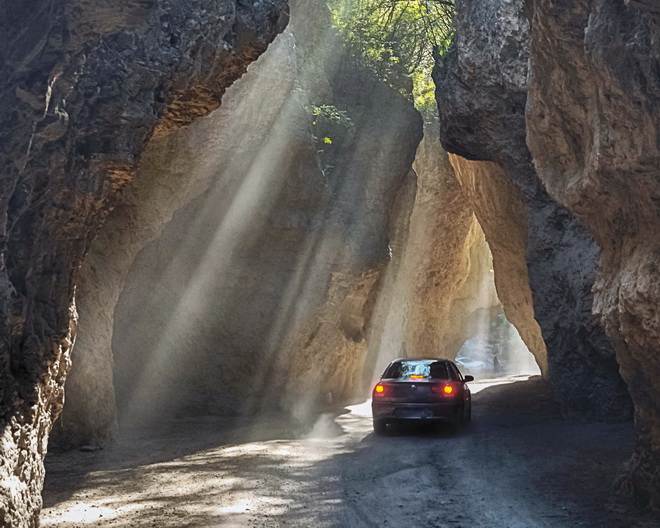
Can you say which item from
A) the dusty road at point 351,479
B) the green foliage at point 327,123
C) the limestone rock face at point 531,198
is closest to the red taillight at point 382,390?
the dusty road at point 351,479

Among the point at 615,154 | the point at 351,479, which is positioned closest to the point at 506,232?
the point at 351,479

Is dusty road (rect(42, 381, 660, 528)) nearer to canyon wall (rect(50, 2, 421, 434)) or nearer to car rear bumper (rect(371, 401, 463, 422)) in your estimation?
car rear bumper (rect(371, 401, 463, 422))

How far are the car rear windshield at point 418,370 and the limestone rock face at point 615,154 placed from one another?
5136mm

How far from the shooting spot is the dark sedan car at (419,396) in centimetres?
1283

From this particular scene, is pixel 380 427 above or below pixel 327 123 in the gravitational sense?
below

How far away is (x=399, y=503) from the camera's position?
25.1 ft

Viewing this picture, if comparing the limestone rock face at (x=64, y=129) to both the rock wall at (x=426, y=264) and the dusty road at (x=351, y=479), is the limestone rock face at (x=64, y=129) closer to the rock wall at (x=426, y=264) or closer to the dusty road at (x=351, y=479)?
the dusty road at (x=351, y=479)

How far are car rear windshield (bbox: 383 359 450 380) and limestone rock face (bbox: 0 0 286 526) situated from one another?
5894mm

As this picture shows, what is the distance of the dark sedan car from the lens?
12828 mm

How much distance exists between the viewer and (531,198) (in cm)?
1717

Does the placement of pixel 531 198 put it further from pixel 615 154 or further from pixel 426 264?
pixel 426 264

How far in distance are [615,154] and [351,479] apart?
4.75 meters

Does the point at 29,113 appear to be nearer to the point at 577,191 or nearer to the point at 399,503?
the point at 399,503

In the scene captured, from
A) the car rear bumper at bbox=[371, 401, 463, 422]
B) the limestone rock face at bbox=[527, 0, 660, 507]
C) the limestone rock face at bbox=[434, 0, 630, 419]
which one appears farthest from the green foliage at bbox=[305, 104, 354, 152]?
Answer: the limestone rock face at bbox=[527, 0, 660, 507]
